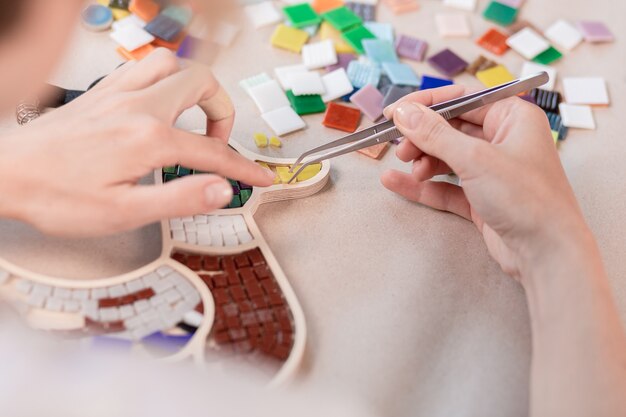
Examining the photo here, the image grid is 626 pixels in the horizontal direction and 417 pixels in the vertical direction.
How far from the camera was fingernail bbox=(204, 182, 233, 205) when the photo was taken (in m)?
0.71

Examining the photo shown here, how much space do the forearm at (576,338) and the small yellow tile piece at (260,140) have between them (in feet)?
1.51

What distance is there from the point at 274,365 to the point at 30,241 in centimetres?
39

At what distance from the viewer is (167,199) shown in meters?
0.69

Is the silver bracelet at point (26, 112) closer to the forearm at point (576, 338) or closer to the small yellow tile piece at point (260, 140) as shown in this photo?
the small yellow tile piece at point (260, 140)

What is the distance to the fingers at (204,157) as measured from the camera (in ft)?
2.36

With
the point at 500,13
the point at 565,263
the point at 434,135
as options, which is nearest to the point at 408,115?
the point at 434,135

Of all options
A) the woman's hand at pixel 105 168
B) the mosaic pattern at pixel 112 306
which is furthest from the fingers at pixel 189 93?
the mosaic pattern at pixel 112 306

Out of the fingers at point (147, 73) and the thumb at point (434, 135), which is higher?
the fingers at point (147, 73)

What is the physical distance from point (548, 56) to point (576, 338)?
2.30 feet

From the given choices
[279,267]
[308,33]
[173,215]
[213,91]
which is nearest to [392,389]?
[279,267]

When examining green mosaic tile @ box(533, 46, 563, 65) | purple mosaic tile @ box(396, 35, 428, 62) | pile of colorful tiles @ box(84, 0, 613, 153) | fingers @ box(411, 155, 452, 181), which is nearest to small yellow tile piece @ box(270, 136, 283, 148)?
pile of colorful tiles @ box(84, 0, 613, 153)

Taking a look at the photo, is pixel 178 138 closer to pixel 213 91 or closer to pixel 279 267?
pixel 213 91

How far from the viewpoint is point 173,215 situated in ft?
2.31

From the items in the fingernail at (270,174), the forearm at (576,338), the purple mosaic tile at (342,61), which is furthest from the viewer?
the purple mosaic tile at (342,61)
